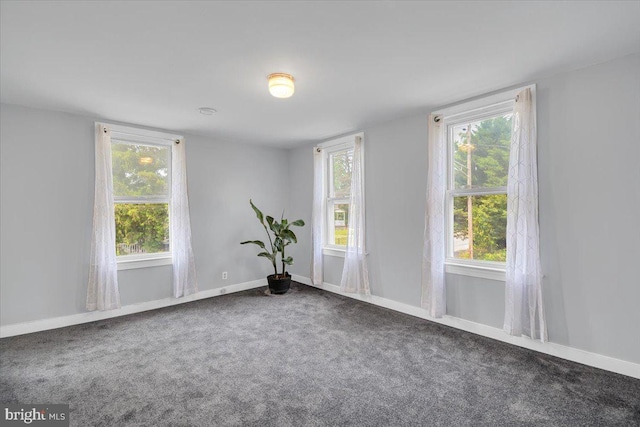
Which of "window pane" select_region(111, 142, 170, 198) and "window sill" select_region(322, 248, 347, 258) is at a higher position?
"window pane" select_region(111, 142, 170, 198)

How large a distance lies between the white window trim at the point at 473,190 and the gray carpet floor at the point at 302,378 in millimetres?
649

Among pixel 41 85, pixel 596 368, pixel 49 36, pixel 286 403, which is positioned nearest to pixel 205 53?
pixel 49 36

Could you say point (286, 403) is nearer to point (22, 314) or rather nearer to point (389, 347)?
point (389, 347)

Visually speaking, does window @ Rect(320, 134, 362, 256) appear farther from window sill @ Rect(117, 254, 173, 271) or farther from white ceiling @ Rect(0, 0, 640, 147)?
window sill @ Rect(117, 254, 173, 271)

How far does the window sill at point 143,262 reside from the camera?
3.80 metres

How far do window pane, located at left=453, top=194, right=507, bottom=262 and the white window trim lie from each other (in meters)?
0.06

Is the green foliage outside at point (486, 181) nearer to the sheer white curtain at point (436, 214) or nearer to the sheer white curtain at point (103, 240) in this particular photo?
the sheer white curtain at point (436, 214)

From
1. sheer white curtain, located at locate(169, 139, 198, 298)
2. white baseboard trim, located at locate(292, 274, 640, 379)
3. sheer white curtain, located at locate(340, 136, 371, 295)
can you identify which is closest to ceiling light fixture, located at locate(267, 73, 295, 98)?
sheer white curtain, located at locate(340, 136, 371, 295)

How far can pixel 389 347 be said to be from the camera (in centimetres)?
283

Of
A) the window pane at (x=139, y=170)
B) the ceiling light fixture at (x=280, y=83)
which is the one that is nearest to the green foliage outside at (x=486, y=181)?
the ceiling light fixture at (x=280, y=83)

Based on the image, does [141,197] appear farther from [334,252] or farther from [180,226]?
[334,252]

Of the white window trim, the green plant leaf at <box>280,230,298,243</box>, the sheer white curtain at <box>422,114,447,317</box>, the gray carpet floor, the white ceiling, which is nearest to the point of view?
the white ceiling

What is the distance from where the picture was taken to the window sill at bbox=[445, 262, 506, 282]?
2.93 m

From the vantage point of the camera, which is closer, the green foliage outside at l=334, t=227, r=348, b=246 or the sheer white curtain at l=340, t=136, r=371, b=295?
the sheer white curtain at l=340, t=136, r=371, b=295
